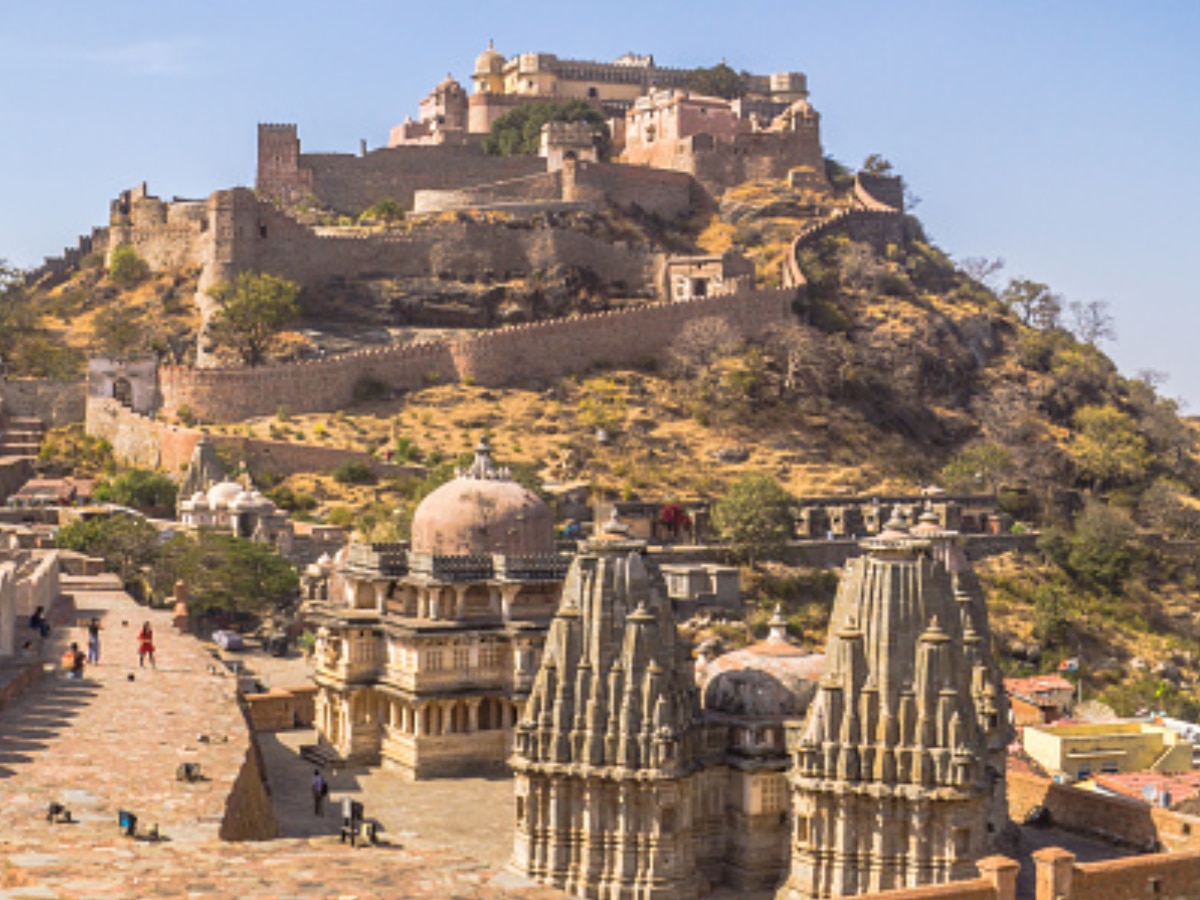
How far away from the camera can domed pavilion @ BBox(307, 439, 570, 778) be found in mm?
31344

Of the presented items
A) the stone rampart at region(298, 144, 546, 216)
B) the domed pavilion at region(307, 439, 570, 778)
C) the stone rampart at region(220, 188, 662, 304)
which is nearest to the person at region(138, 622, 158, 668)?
the domed pavilion at region(307, 439, 570, 778)

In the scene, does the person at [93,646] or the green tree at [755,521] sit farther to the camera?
the green tree at [755,521]

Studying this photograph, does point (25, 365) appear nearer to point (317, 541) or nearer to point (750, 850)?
point (317, 541)

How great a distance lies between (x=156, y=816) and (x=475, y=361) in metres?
49.9

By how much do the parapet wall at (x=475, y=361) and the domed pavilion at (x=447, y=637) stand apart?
2935cm

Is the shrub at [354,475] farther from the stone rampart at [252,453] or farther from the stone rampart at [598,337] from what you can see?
the stone rampart at [598,337]

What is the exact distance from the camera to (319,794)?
94.0ft

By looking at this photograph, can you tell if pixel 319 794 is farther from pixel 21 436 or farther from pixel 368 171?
pixel 368 171

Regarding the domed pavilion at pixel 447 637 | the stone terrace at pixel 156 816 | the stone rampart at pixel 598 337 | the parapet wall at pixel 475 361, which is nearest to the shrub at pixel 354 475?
the parapet wall at pixel 475 361

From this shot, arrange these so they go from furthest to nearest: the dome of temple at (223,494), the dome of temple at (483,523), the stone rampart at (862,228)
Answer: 1. the stone rampart at (862,228)
2. the dome of temple at (223,494)
3. the dome of temple at (483,523)

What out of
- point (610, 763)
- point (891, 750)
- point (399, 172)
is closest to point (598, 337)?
point (399, 172)

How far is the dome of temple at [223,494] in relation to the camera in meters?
53.6

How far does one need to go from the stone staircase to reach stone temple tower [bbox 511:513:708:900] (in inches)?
1705

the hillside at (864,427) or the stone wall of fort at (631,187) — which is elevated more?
the stone wall of fort at (631,187)
